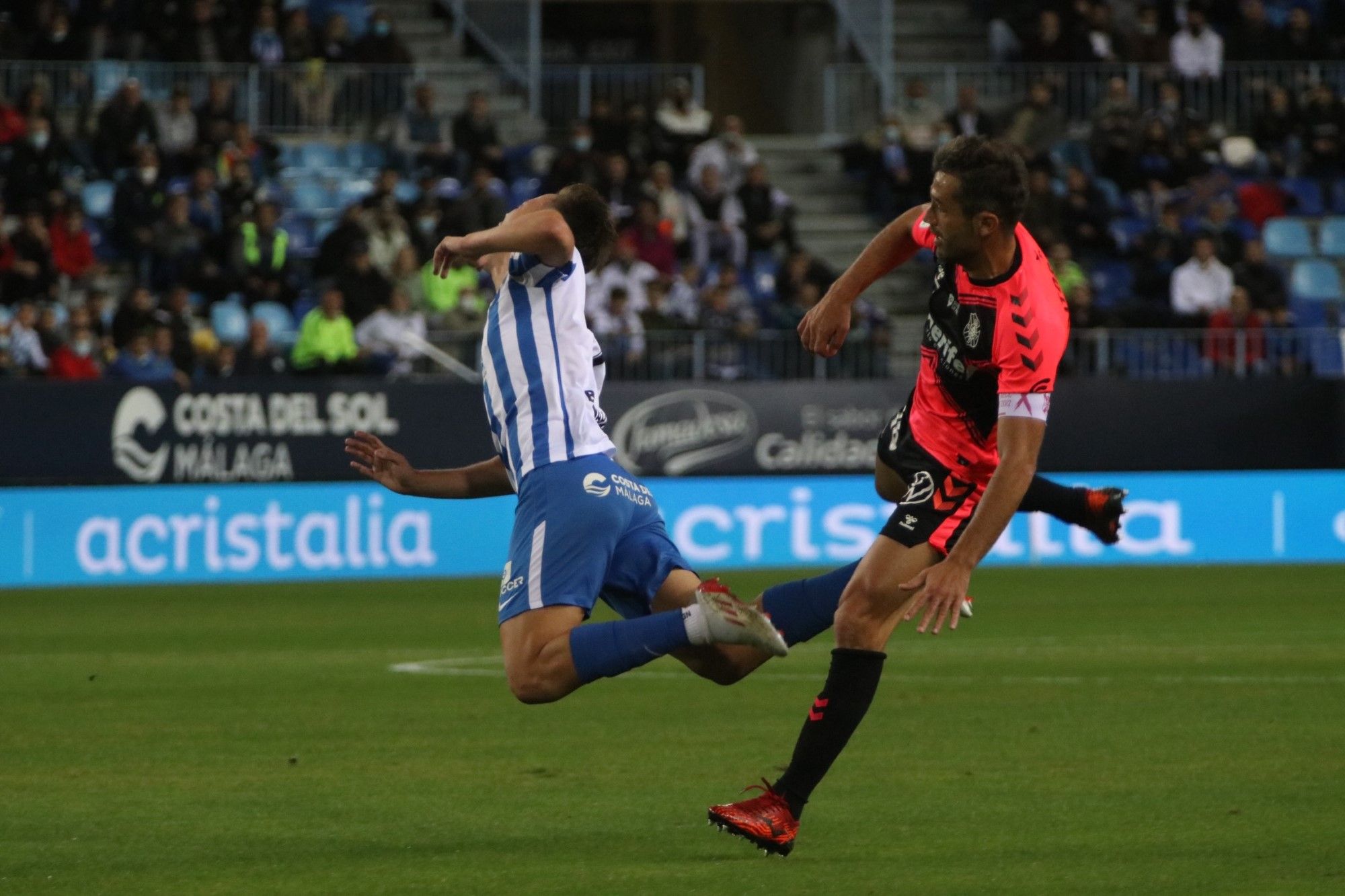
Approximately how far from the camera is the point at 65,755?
846 cm

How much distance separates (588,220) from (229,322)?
1440 centimetres

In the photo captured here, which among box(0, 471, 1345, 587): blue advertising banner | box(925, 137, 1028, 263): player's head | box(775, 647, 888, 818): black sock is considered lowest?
box(0, 471, 1345, 587): blue advertising banner

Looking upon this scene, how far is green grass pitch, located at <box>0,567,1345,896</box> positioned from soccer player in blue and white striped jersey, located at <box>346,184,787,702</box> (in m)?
0.58

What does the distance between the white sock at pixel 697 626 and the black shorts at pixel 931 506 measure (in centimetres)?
72

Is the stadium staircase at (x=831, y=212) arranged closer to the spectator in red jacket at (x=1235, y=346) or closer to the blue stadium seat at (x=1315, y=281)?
the spectator in red jacket at (x=1235, y=346)

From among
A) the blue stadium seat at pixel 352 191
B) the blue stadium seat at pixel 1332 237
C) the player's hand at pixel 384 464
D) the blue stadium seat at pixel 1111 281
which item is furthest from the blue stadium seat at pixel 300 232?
the player's hand at pixel 384 464

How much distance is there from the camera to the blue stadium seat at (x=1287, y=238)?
24156mm

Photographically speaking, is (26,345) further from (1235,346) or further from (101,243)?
(1235,346)

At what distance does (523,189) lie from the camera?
75.2 ft

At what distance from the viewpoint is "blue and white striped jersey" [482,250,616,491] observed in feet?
21.2

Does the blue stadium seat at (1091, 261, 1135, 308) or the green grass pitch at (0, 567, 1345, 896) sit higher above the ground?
the blue stadium seat at (1091, 261, 1135, 308)

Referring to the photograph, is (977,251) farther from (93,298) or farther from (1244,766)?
(93,298)

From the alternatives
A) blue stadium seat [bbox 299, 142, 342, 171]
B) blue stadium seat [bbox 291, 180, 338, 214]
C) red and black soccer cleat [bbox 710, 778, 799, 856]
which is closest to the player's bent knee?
red and black soccer cleat [bbox 710, 778, 799, 856]

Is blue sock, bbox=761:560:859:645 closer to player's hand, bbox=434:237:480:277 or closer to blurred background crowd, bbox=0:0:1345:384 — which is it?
player's hand, bbox=434:237:480:277
